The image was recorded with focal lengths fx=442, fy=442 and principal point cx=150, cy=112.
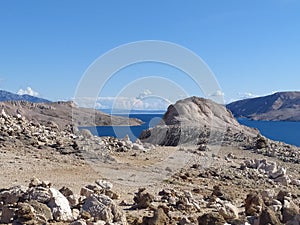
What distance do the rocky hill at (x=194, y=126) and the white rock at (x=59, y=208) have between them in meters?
23.9

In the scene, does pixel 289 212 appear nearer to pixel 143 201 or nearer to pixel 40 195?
pixel 143 201

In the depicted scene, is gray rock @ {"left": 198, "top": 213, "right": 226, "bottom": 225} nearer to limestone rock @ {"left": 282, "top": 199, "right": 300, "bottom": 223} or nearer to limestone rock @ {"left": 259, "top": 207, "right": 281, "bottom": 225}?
limestone rock @ {"left": 259, "top": 207, "right": 281, "bottom": 225}

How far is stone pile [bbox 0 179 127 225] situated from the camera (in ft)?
26.2

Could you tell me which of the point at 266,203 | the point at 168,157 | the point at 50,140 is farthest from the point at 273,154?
the point at 266,203

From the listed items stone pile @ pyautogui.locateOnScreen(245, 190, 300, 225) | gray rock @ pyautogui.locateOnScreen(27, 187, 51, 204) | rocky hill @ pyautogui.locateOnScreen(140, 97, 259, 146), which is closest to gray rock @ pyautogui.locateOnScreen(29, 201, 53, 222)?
gray rock @ pyautogui.locateOnScreen(27, 187, 51, 204)

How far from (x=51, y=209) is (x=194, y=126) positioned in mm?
28665

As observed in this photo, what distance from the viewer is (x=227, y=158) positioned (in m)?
24.2

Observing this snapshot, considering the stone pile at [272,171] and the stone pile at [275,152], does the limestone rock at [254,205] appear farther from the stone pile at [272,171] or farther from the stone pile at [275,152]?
the stone pile at [275,152]

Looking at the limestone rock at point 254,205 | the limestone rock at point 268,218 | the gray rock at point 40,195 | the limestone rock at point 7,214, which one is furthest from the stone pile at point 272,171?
the limestone rock at point 7,214

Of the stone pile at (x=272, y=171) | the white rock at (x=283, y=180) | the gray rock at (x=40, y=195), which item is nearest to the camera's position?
the gray rock at (x=40, y=195)

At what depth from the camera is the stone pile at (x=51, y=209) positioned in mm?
7996

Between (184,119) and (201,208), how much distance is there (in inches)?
1134

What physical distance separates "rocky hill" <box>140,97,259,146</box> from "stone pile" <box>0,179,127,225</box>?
2374cm

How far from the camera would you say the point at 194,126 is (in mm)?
36500
